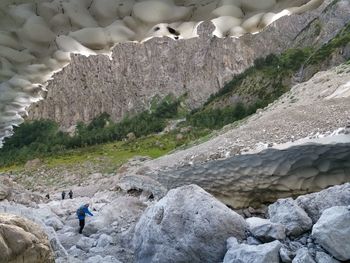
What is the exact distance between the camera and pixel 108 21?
2.70m

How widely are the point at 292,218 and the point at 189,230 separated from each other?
7.94 feet

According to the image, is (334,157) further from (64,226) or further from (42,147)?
(42,147)

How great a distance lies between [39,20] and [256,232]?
27.1 feet

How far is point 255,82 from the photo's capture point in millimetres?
113125

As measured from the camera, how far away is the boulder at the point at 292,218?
9766 millimetres

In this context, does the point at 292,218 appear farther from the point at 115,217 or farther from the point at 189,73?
the point at 189,73

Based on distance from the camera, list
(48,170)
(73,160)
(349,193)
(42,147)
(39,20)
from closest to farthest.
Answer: (39,20) < (349,193) < (48,170) < (73,160) < (42,147)

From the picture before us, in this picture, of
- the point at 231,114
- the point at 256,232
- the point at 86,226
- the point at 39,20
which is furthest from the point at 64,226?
the point at 231,114

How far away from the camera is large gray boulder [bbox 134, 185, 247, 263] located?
33.0 ft

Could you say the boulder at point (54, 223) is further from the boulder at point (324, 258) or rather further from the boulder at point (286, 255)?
the boulder at point (324, 258)

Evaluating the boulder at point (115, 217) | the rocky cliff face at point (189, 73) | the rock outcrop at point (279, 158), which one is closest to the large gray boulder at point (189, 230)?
the boulder at point (115, 217)

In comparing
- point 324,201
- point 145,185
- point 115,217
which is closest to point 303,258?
point 324,201

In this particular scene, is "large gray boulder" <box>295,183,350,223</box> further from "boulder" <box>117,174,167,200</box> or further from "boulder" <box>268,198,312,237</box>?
"boulder" <box>117,174,167,200</box>

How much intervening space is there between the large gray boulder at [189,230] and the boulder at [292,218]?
89cm
